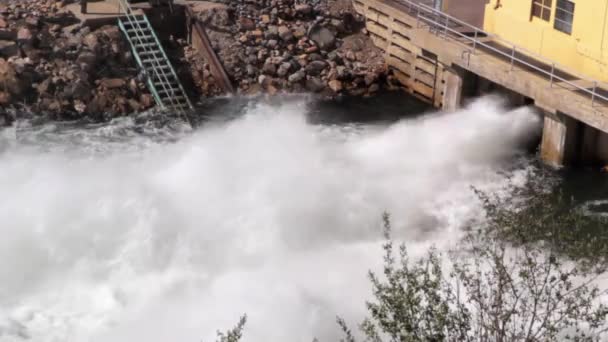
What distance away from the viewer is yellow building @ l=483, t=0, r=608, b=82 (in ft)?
87.5

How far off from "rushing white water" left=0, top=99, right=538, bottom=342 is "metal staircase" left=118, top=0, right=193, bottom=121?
5.06 feet

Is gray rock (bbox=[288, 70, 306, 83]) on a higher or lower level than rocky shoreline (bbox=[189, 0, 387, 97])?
lower

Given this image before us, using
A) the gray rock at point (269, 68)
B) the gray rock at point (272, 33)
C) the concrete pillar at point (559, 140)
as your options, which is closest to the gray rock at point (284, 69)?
the gray rock at point (269, 68)

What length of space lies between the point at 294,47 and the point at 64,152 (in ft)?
26.7

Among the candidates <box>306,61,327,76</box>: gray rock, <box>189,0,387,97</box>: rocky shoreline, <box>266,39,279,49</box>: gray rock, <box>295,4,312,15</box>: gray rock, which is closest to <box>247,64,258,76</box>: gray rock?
<box>189,0,387,97</box>: rocky shoreline

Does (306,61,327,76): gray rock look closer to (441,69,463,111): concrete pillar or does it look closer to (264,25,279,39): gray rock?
(264,25,279,39): gray rock

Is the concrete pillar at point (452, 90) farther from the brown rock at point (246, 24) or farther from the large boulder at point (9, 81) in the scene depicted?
the large boulder at point (9, 81)

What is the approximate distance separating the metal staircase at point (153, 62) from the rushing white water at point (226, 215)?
1542 millimetres

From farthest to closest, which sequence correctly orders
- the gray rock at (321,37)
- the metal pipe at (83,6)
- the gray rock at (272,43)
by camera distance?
the gray rock at (321,37)
the gray rock at (272,43)
the metal pipe at (83,6)

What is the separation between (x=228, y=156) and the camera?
27703 millimetres

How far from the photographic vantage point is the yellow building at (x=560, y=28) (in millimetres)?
26656

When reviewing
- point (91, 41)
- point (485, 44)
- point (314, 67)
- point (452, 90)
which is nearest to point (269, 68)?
point (314, 67)

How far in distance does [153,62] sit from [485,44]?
9.00 metres

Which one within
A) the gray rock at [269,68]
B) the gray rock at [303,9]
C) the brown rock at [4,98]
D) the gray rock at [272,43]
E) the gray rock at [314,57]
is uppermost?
the gray rock at [303,9]
